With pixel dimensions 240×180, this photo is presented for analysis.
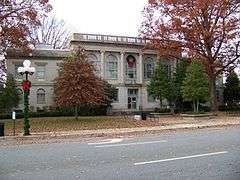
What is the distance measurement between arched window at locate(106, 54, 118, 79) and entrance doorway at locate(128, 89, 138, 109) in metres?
3.38

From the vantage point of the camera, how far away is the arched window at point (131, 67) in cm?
6475

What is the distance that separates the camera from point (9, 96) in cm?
5116

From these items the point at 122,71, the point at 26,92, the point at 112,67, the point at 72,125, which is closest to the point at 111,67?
the point at 112,67

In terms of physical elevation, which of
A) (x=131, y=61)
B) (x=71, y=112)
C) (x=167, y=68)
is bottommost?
(x=71, y=112)

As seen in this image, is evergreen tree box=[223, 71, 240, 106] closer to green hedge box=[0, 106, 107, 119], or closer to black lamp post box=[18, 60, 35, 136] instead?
green hedge box=[0, 106, 107, 119]

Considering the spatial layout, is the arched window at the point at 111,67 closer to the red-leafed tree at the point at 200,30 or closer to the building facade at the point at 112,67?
the building facade at the point at 112,67

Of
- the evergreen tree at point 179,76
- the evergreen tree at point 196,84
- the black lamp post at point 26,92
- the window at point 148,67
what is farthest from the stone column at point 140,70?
the black lamp post at point 26,92

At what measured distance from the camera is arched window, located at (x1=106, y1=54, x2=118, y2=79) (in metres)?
63.3

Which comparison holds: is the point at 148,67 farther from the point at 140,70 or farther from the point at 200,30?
the point at 200,30

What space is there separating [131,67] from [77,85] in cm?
2704

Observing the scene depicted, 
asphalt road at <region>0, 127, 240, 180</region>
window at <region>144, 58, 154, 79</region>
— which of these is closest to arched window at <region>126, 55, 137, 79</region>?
window at <region>144, 58, 154, 79</region>

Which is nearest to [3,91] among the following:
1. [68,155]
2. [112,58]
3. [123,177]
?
[112,58]

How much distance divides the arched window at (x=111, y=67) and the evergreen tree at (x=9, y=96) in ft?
51.3

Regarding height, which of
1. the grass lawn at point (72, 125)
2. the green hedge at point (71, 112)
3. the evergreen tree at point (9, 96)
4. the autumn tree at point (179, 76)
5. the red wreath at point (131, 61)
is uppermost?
the red wreath at point (131, 61)
